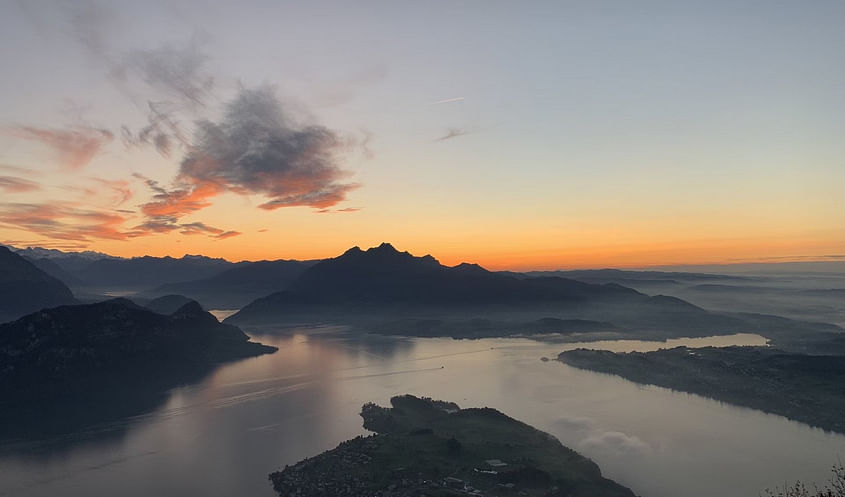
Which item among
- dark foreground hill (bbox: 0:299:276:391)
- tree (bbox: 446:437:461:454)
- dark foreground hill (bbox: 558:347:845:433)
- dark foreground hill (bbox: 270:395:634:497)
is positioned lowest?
dark foreground hill (bbox: 558:347:845:433)

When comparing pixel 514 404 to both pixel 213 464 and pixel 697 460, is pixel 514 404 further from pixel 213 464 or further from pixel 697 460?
pixel 213 464

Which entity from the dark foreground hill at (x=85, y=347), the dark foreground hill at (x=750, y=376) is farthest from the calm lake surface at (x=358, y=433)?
the dark foreground hill at (x=85, y=347)

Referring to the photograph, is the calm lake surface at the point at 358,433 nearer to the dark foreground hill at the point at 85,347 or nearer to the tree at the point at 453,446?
the tree at the point at 453,446

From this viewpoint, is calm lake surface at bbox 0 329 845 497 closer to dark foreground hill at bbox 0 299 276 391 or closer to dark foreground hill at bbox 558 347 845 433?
dark foreground hill at bbox 558 347 845 433

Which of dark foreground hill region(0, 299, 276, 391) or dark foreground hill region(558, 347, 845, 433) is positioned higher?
dark foreground hill region(0, 299, 276, 391)

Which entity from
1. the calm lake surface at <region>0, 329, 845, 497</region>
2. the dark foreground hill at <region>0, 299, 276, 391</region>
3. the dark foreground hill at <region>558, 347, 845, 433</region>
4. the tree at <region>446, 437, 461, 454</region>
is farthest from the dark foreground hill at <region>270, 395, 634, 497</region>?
the dark foreground hill at <region>0, 299, 276, 391</region>

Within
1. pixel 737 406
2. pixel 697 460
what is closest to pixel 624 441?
pixel 697 460
